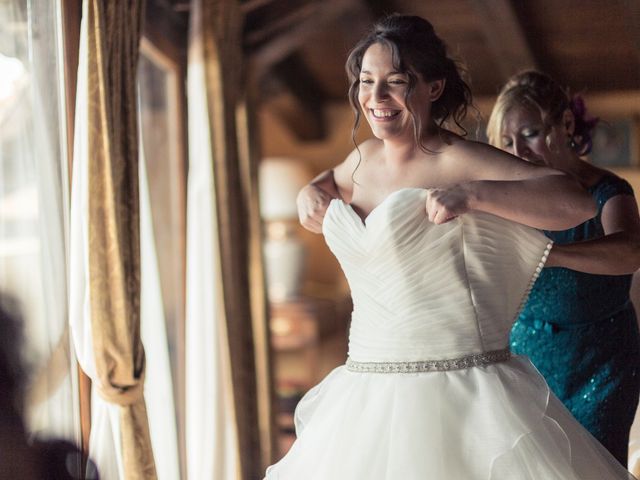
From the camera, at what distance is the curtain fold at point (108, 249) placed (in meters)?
2.42

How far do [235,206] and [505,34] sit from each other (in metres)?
2.35

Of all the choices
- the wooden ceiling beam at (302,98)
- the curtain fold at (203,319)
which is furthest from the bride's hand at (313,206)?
the wooden ceiling beam at (302,98)

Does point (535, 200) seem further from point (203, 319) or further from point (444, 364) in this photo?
point (203, 319)

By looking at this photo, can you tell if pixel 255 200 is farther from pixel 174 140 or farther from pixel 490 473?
pixel 490 473

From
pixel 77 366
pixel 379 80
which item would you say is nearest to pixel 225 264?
pixel 77 366

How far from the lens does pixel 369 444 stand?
1.70 meters

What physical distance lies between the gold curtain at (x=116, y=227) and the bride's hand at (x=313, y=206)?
2.31 ft

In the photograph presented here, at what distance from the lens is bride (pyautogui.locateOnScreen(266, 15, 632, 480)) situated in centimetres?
164

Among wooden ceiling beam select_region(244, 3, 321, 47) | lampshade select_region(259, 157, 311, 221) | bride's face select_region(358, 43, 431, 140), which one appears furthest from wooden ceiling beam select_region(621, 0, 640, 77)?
bride's face select_region(358, 43, 431, 140)

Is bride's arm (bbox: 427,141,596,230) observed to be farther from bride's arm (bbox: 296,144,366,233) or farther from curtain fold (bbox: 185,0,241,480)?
curtain fold (bbox: 185,0,241,480)

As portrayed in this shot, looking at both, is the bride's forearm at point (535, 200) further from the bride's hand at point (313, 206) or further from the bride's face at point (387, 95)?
the bride's hand at point (313, 206)

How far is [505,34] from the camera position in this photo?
5.72 m

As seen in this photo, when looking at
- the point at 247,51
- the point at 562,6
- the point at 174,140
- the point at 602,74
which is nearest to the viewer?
the point at 174,140

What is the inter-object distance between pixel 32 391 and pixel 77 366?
0.52 meters
